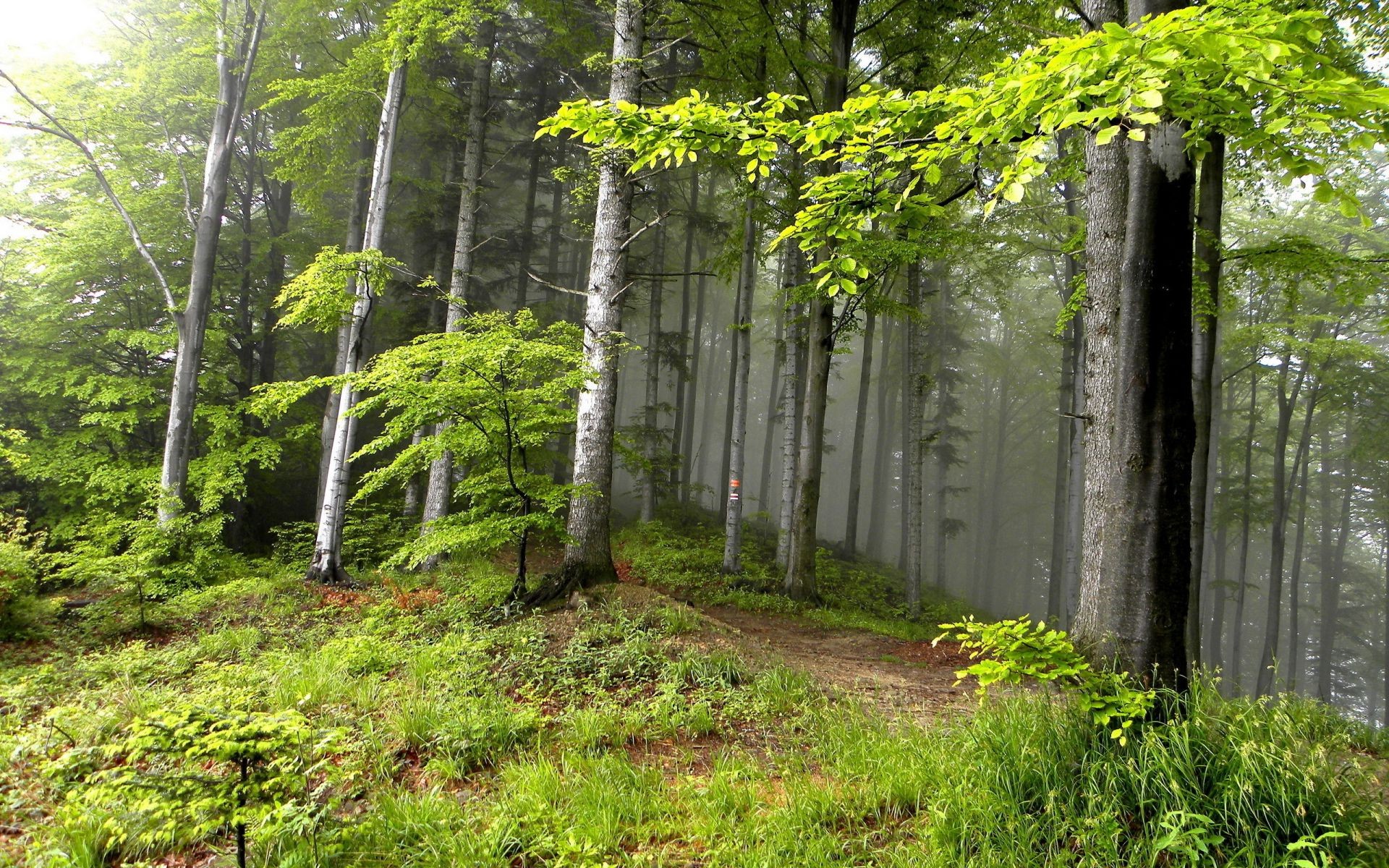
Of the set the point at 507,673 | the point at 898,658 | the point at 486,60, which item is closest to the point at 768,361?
the point at 486,60

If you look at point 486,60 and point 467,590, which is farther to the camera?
point 486,60

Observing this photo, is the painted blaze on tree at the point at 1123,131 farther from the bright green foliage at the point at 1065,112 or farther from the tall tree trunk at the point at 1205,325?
the tall tree trunk at the point at 1205,325

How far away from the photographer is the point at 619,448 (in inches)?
348

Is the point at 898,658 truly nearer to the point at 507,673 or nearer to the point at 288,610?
the point at 507,673

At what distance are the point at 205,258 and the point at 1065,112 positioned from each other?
39.0 ft

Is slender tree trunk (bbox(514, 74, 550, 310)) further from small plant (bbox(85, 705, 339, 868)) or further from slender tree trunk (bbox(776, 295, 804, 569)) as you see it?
small plant (bbox(85, 705, 339, 868))

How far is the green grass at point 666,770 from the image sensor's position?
2.61 meters

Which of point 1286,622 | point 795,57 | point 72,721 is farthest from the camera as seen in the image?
point 1286,622

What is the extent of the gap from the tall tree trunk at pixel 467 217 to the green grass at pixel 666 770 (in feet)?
17.8

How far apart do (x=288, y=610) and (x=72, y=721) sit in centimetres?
324

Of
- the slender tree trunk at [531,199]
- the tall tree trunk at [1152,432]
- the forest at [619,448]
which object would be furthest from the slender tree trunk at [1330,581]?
the slender tree trunk at [531,199]

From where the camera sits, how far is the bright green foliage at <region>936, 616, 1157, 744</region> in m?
2.76

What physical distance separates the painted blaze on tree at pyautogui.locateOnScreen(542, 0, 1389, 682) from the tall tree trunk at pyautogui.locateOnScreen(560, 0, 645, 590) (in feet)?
13.2

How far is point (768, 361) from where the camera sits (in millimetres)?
40094
